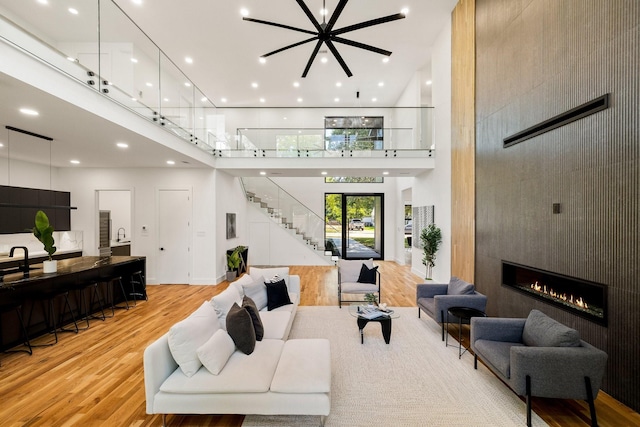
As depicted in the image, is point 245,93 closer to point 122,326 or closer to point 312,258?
point 312,258

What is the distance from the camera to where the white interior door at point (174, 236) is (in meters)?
7.49

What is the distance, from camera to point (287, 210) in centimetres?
1062

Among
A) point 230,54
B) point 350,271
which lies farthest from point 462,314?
point 230,54

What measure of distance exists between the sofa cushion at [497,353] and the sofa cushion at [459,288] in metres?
1.26

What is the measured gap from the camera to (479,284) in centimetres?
534

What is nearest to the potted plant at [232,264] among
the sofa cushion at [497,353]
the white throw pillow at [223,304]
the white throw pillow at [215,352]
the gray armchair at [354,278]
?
the gray armchair at [354,278]

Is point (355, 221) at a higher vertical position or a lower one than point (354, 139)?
lower

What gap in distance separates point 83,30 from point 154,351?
14.1 ft

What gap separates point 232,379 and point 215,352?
11.2 inches

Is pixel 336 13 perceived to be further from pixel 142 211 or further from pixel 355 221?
pixel 355 221

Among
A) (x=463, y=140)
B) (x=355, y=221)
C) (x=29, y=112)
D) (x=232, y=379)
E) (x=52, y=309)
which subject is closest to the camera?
(x=232, y=379)

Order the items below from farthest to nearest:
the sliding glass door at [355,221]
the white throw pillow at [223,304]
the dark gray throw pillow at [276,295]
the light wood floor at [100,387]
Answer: the sliding glass door at [355,221] → the dark gray throw pillow at [276,295] → the white throw pillow at [223,304] → the light wood floor at [100,387]

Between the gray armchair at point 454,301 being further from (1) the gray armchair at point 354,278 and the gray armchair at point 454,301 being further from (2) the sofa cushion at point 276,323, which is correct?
(2) the sofa cushion at point 276,323

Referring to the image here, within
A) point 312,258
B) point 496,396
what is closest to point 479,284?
point 496,396
